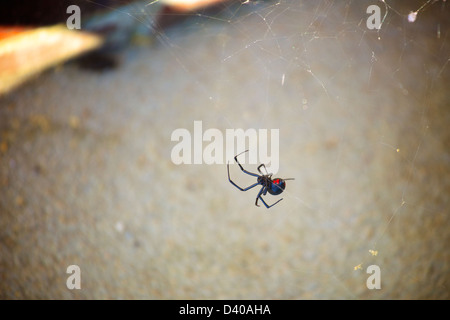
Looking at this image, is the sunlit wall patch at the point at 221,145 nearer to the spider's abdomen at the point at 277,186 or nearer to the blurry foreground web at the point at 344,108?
the blurry foreground web at the point at 344,108

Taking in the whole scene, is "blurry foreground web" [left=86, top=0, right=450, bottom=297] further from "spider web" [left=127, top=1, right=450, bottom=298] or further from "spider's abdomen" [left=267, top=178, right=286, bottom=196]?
"spider's abdomen" [left=267, top=178, right=286, bottom=196]

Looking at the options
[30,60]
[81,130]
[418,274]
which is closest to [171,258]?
[81,130]

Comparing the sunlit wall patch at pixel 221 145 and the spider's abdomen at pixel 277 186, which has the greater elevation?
the sunlit wall patch at pixel 221 145

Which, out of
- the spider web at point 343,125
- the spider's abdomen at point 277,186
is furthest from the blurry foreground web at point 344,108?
the spider's abdomen at point 277,186

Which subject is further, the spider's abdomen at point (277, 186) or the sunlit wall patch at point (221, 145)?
the sunlit wall patch at point (221, 145)

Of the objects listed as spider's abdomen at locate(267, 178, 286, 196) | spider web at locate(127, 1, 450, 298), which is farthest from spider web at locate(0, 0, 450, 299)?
spider's abdomen at locate(267, 178, 286, 196)

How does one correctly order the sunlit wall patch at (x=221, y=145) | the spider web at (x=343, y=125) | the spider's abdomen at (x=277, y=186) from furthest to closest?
the sunlit wall patch at (x=221, y=145) < the spider web at (x=343, y=125) < the spider's abdomen at (x=277, y=186)
